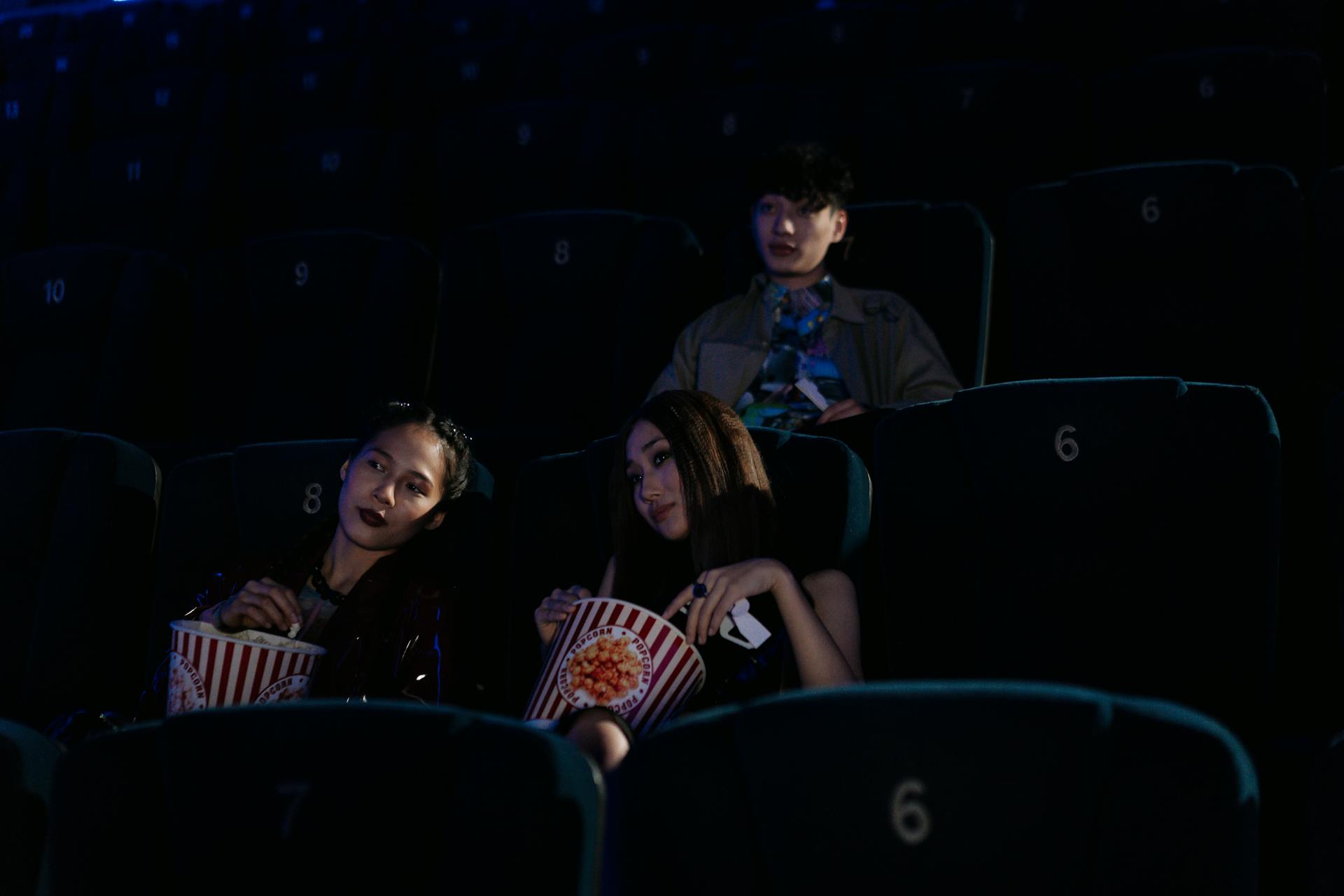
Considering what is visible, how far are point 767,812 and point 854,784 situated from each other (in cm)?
3

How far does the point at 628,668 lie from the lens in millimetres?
667

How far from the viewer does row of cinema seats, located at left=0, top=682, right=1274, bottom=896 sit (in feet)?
1.38

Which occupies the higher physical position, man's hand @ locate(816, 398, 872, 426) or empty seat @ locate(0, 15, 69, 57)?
empty seat @ locate(0, 15, 69, 57)

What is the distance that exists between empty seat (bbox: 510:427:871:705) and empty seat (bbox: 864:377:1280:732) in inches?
1.4

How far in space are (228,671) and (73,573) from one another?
0.30 metres

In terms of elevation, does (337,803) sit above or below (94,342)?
below

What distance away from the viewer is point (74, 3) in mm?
3277

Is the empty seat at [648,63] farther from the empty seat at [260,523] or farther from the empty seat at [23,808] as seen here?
the empty seat at [23,808]

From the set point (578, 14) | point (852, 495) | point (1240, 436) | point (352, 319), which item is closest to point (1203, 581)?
point (1240, 436)

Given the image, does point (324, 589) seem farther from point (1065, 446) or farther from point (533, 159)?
point (533, 159)

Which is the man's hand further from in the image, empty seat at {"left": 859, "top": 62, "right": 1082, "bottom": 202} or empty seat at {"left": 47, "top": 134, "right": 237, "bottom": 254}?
empty seat at {"left": 47, "top": 134, "right": 237, "bottom": 254}

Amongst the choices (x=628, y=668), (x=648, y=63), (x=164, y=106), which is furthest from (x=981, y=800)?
(x=164, y=106)

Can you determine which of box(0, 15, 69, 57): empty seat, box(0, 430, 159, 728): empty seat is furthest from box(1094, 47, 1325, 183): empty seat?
box(0, 15, 69, 57): empty seat

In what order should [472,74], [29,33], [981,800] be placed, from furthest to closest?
[29,33] → [472,74] → [981,800]
